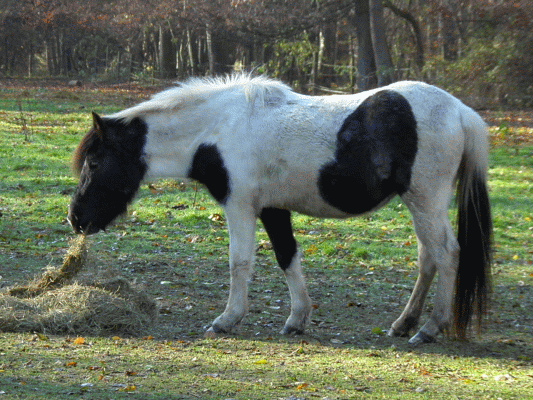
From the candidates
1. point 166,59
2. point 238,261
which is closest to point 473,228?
point 238,261

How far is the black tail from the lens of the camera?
6031 millimetres

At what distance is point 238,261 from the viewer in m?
6.23

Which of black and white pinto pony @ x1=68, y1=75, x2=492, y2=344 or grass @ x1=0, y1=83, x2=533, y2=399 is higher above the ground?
black and white pinto pony @ x1=68, y1=75, x2=492, y2=344

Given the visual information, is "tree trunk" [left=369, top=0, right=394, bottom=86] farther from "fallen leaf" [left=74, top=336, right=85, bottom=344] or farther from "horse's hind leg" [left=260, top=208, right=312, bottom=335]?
"fallen leaf" [left=74, top=336, right=85, bottom=344]

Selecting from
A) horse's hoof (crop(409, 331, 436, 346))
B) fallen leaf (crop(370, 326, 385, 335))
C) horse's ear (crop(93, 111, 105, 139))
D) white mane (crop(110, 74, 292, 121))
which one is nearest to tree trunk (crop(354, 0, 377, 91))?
white mane (crop(110, 74, 292, 121))

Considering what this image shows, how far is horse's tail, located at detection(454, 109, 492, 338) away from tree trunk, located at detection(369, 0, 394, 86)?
16.9 metres

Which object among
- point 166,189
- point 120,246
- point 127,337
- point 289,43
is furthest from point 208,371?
point 289,43

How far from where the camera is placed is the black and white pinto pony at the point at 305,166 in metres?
5.89

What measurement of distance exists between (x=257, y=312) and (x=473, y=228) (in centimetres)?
228

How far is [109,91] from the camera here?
33.5 m

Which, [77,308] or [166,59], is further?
[166,59]

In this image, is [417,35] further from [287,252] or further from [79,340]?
[79,340]

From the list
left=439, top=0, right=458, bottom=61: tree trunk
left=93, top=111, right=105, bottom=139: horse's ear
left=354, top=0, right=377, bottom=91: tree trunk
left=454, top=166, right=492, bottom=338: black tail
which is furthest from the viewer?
left=439, top=0, right=458, bottom=61: tree trunk

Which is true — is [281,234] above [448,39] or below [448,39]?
below
